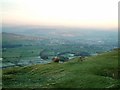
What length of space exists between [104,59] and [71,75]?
49.1 ft

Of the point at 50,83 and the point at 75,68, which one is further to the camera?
the point at 75,68

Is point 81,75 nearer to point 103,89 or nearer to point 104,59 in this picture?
point 103,89

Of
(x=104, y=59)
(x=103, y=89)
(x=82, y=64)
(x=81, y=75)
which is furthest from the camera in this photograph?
(x=104, y=59)

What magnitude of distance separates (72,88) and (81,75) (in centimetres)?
665

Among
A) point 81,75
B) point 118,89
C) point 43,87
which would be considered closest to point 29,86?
point 43,87

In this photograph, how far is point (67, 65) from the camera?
179 ft

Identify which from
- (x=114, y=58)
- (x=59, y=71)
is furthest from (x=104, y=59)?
(x=59, y=71)

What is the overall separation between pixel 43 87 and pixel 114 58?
2415 centimetres

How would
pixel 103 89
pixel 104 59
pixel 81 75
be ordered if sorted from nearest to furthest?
1. pixel 103 89
2. pixel 81 75
3. pixel 104 59

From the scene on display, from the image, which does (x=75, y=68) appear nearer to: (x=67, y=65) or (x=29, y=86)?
(x=67, y=65)

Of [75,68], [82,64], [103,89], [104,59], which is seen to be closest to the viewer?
[103,89]

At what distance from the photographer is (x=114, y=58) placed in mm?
57719

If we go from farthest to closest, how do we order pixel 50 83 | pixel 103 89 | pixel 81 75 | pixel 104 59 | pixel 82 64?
pixel 104 59
pixel 82 64
pixel 81 75
pixel 50 83
pixel 103 89

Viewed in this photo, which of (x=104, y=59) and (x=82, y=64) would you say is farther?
(x=104, y=59)
